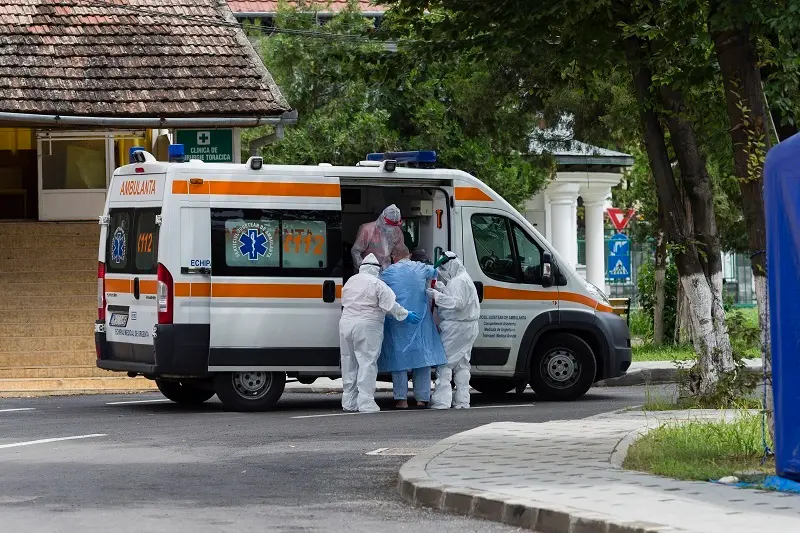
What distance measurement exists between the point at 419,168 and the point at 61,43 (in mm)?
8679

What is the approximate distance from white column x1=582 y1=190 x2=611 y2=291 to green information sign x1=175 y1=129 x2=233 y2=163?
54.0ft

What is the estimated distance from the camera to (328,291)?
16.8m

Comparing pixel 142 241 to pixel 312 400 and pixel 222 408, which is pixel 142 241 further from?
pixel 312 400

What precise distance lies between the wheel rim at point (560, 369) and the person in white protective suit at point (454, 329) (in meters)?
1.36

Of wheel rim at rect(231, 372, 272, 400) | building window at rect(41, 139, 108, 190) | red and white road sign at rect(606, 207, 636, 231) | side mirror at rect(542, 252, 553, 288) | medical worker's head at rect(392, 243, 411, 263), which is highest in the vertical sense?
building window at rect(41, 139, 108, 190)

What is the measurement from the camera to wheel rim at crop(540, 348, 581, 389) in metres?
18.2

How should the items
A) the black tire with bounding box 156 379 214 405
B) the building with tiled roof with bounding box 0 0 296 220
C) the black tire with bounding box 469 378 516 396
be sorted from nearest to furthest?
the black tire with bounding box 156 379 214 405 → the black tire with bounding box 469 378 516 396 → the building with tiled roof with bounding box 0 0 296 220

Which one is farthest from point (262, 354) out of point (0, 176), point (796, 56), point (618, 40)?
point (0, 176)

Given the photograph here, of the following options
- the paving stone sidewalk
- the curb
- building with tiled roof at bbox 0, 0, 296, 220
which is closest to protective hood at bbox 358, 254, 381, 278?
the paving stone sidewalk

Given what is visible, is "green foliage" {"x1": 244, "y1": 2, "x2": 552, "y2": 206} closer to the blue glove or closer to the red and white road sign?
the red and white road sign

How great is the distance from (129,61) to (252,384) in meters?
8.74

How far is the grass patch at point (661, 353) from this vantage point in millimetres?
24469

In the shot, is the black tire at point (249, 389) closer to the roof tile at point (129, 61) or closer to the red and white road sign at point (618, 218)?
the roof tile at point (129, 61)

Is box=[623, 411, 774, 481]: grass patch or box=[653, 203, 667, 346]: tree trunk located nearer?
box=[623, 411, 774, 481]: grass patch
